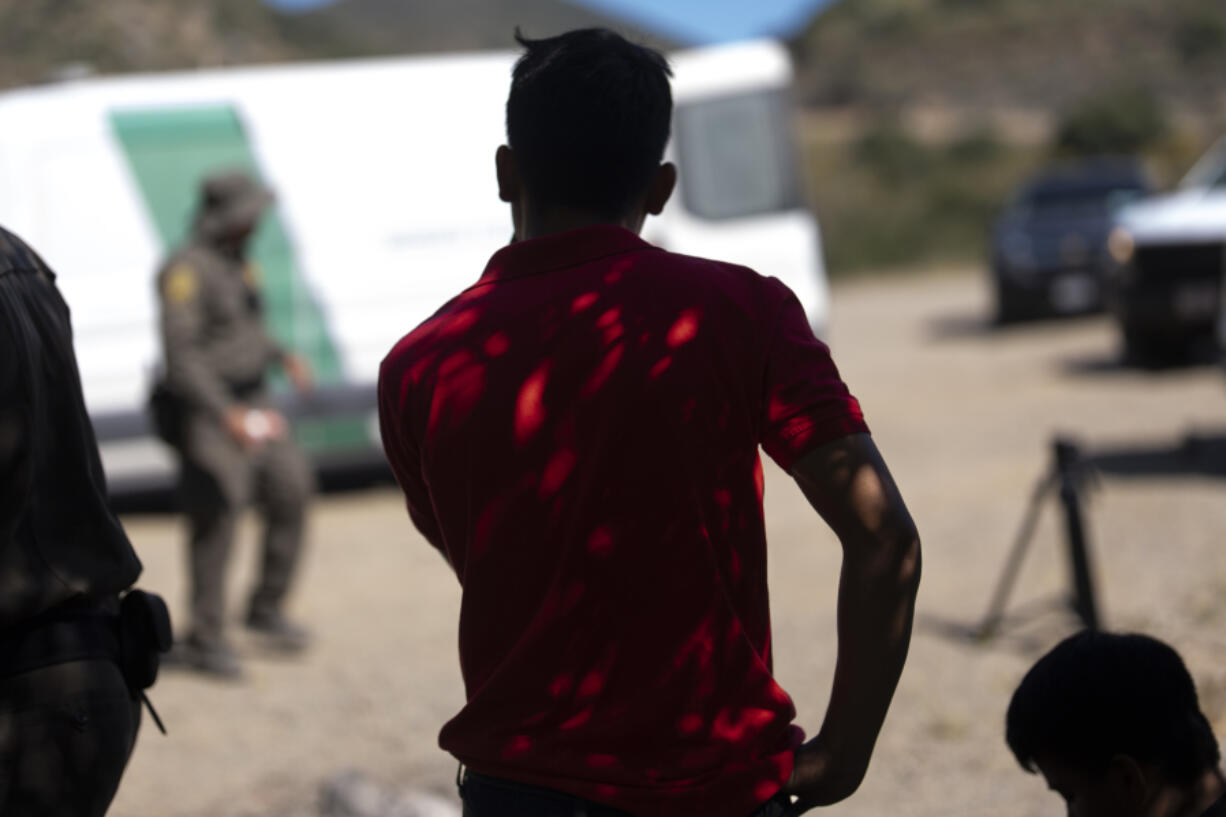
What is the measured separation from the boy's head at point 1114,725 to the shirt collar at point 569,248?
0.88 m

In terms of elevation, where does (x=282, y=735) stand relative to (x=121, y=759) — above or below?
below

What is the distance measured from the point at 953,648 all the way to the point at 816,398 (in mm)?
4528

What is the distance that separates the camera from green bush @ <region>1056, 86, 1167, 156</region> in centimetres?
4681

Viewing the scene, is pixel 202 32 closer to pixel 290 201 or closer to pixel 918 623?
pixel 290 201

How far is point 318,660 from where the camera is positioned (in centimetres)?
653

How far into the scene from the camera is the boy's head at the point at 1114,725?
2023 mm

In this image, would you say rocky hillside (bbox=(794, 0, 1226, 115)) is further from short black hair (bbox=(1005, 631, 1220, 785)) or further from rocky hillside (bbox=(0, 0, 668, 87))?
short black hair (bbox=(1005, 631, 1220, 785))

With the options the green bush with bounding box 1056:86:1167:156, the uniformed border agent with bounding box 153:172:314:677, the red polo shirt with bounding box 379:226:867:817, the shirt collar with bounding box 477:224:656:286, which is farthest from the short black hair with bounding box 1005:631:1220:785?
the green bush with bounding box 1056:86:1167:156

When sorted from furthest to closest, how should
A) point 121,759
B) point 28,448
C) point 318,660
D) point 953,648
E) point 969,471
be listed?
point 969,471
point 318,660
point 953,648
point 121,759
point 28,448

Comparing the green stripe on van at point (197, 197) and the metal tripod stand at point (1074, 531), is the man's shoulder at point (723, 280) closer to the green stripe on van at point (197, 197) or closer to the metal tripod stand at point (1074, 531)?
the metal tripod stand at point (1074, 531)

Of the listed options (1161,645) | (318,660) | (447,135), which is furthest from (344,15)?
(1161,645)

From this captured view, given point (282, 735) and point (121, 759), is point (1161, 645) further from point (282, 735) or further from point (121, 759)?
point (282, 735)

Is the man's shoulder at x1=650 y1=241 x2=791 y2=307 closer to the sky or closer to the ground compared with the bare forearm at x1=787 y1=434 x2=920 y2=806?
closer to the sky

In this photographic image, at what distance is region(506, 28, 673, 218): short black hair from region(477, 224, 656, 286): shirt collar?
37 millimetres
